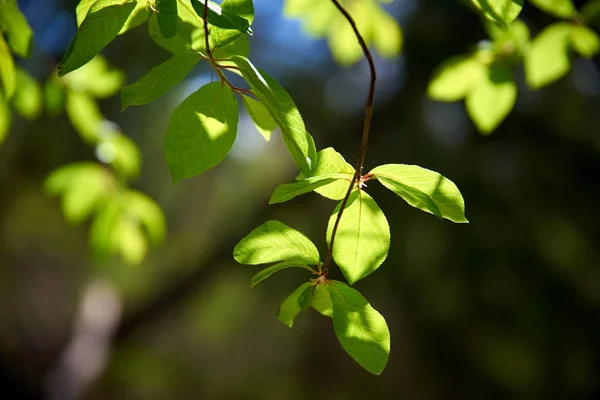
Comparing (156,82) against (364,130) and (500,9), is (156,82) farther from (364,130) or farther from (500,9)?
(500,9)

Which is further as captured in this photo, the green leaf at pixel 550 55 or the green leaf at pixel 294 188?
the green leaf at pixel 550 55

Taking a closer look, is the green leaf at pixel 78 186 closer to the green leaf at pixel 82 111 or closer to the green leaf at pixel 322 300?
the green leaf at pixel 82 111

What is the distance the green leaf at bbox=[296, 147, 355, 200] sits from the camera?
46 centimetres

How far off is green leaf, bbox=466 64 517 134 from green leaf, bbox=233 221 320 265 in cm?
52

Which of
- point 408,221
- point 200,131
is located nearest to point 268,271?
point 200,131

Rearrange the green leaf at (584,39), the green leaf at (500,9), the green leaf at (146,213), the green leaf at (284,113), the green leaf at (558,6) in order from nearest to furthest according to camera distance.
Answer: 1. the green leaf at (284,113)
2. the green leaf at (500,9)
3. the green leaf at (558,6)
4. the green leaf at (584,39)
5. the green leaf at (146,213)

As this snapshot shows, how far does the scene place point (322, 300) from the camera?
0.50m

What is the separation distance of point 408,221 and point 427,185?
2.19 metres

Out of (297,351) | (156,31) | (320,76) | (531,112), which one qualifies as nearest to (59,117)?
(320,76)

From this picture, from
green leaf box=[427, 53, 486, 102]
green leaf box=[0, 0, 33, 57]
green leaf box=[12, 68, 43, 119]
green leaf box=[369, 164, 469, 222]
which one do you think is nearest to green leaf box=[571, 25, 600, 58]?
green leaf box=[427, 53, 486, 102]

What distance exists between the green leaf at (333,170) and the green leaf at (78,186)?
2.62ft

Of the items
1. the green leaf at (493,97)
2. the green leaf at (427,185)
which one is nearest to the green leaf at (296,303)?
the green leaf at (427,185)

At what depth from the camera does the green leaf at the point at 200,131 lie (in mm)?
473

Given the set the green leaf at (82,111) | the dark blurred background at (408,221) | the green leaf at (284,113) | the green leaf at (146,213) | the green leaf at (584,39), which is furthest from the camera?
the dark blurred background at (408,221)
